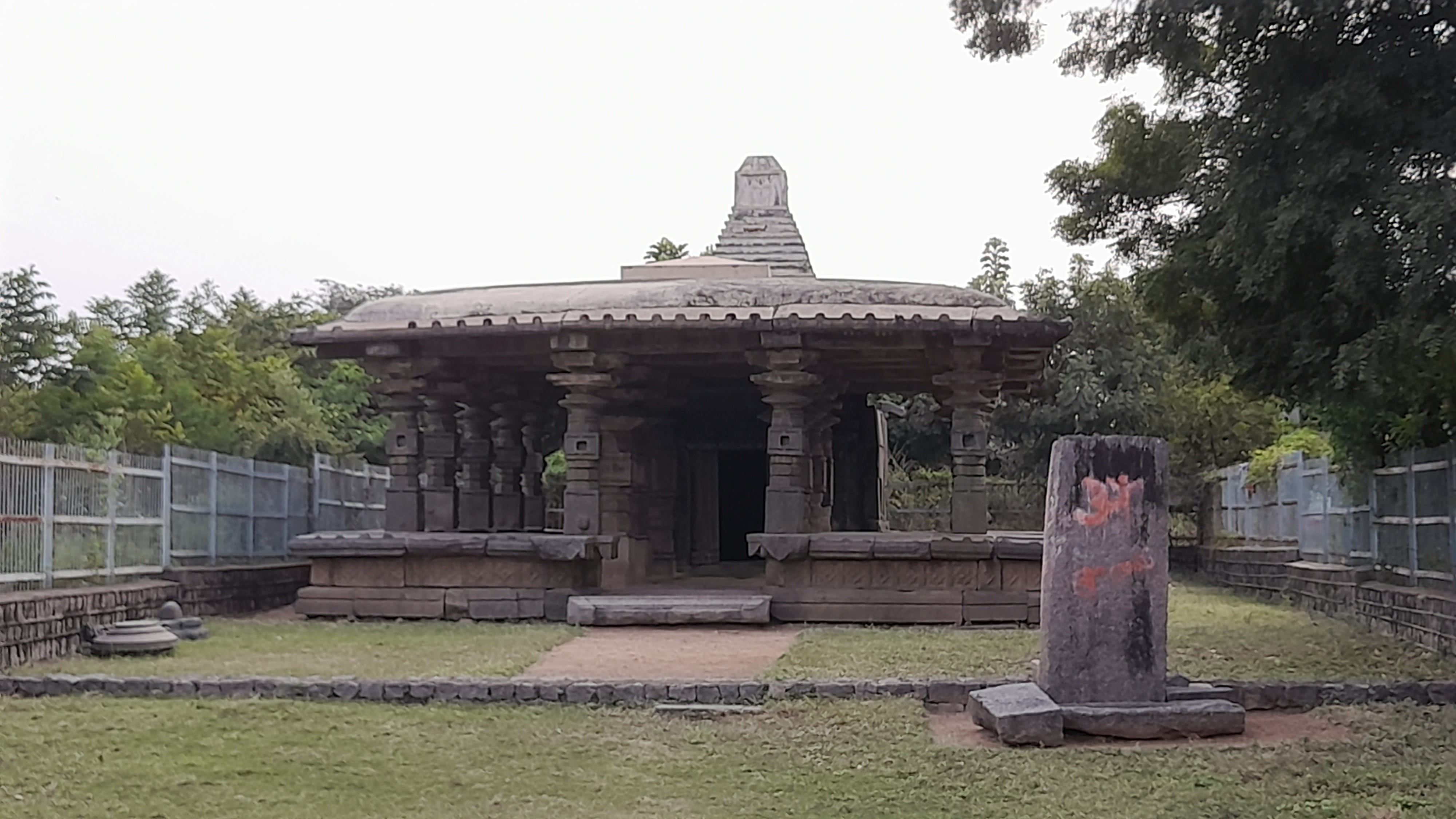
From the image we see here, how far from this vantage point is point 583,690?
29.1 feet

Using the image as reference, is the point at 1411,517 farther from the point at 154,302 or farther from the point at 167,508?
the point at 154,302

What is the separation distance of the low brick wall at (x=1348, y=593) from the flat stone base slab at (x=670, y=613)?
5.93 m

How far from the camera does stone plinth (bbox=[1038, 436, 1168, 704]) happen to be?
26.8 ft

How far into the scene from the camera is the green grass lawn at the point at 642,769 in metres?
6.12

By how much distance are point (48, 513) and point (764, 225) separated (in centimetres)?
1346

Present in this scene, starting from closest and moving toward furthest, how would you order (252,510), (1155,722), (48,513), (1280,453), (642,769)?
(642,769) < (1155,722) < (48,513) < (252,510) < (1280,453)

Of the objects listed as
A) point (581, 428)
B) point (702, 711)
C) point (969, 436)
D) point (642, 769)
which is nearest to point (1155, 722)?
point (702, 711)

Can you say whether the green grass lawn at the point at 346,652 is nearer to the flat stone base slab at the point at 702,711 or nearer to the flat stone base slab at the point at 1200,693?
the flat stone base slab at the point at 702,711

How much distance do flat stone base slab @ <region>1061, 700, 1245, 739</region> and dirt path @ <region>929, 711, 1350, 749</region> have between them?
0.04m

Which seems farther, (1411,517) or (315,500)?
A: (315,500)

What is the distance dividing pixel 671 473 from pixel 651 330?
15.0ft

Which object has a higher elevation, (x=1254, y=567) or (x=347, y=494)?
(x=347, y=494)

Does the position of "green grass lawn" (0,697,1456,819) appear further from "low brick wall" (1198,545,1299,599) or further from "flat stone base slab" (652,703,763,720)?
"low brick wall" (1198,545,1299,599)

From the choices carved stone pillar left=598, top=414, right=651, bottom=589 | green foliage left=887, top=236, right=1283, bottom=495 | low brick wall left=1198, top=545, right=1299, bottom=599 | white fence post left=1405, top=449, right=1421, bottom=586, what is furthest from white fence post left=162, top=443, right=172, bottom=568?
green foliage left=887, top=236, right=1283, bottom=495
